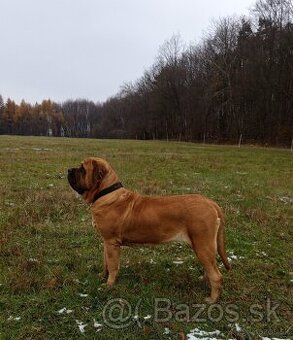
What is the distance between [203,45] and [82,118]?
286 feet

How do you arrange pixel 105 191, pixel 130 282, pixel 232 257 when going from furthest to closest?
pixel 232 257 → pixel 130 282 → pixel 105 191

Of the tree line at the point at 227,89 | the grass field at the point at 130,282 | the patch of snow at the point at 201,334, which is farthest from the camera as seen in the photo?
the tree line at the point at 227,89

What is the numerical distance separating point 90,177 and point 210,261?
6.44ft

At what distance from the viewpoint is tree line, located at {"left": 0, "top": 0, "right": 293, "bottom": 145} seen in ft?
180

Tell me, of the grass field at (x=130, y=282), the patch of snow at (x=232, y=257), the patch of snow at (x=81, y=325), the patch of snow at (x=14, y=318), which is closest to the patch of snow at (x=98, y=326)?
the grass field at (x=130, y=282)

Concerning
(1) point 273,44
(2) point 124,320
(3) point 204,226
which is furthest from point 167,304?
(1) point 273,44

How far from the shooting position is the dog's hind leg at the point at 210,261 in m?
5.38

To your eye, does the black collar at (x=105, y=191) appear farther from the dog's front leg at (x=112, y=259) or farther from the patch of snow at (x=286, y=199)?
the patch of snow at (x=286, y=199)

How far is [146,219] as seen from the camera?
562cm

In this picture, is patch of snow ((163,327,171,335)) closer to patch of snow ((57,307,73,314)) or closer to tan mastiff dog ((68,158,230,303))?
tan mastiff dog ((68,158,230,303))

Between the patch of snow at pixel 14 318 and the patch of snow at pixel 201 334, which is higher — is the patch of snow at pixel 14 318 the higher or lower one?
the higher one

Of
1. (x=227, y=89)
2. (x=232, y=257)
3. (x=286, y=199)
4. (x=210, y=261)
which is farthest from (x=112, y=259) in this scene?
(x=227, y=89)

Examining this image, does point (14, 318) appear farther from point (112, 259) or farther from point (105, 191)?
point (105, 191)

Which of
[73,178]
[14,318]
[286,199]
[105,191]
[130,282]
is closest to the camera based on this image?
[14,318]
